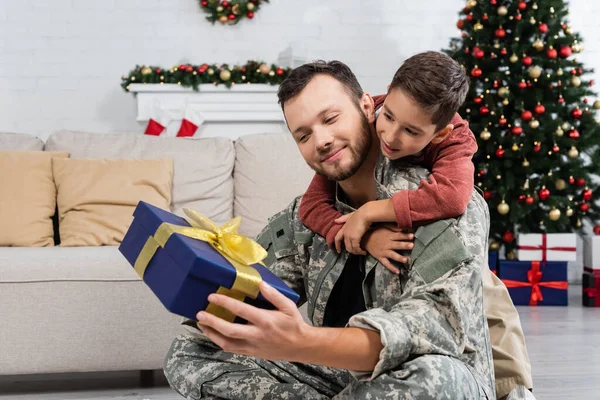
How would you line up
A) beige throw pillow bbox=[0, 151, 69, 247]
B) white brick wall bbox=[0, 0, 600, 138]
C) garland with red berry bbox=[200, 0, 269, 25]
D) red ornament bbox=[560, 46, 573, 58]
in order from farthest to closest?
garland with red berry bbox=[200, 0, 269, 25] < white brick wall bbox=[0, 0, 600, 138] < red ornament bbox=[560, 46, 573, 58] < beige throw pillow bbox=[0, 151, 69, 247]

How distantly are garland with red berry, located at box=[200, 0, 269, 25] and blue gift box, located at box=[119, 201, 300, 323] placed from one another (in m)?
4.14

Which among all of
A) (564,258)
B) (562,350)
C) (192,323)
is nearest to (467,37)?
(564,258)

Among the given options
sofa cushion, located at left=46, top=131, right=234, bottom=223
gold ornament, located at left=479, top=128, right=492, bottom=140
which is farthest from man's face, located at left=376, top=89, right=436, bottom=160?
gold ornament, located at left=479, top=128, right=492, bottom=140

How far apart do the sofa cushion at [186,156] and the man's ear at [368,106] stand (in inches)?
63.2

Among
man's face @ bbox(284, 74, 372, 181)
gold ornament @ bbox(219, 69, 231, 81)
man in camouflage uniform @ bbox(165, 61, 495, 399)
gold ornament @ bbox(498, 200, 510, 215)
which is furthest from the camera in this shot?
gold ornament @ bbox(219, 69, 231, 81)

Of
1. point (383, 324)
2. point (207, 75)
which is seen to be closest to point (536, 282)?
point (207, 75)

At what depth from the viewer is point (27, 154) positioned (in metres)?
3.05

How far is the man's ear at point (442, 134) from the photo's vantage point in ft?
5.09

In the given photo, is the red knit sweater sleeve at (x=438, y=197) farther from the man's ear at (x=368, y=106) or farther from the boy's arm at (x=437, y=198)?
the man's ear at (x=368, y=106)

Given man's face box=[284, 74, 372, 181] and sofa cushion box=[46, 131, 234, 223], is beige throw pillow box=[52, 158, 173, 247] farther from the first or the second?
man's face box=[284, 74, 372, 181]

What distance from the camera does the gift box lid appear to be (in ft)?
3.71

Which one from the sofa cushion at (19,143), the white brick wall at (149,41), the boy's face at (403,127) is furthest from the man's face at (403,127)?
the white brick wall at (149,41)

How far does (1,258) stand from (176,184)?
837 millimetres

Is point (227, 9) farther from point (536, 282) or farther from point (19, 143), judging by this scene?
point (536, 282)
